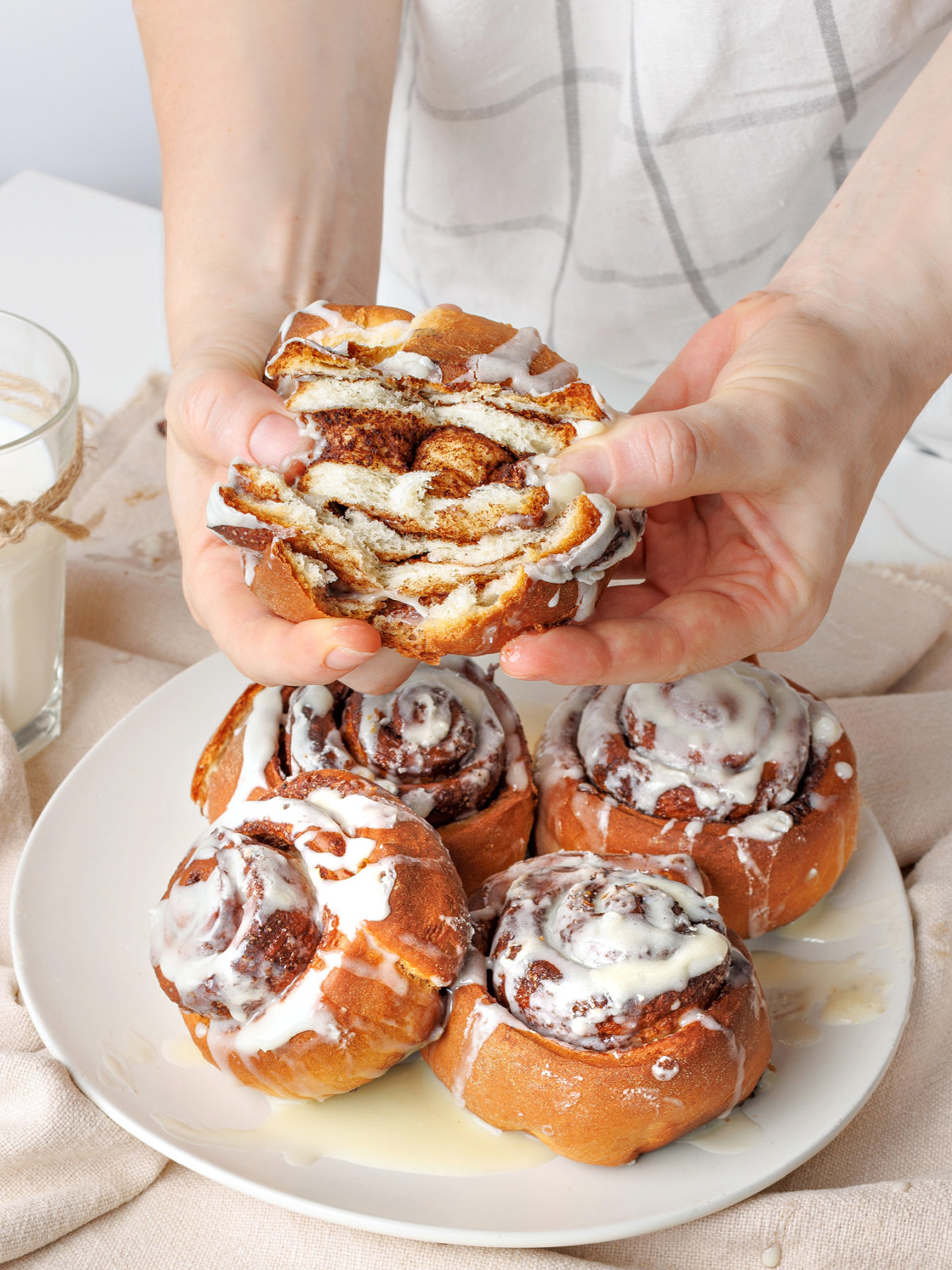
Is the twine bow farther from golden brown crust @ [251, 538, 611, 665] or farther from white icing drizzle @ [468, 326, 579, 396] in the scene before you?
white icing drizzle @ [468, 326, 579, 396]

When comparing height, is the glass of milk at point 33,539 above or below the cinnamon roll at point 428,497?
below

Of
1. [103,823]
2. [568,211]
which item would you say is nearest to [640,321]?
[568,211]

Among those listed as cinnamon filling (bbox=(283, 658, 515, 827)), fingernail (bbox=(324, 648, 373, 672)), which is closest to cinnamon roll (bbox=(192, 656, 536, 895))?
cinnamon filling (bbox=(283, 658, 515, 827))

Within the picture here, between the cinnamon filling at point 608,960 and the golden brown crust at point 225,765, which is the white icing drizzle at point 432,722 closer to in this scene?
the golden brown crust at point 225,765

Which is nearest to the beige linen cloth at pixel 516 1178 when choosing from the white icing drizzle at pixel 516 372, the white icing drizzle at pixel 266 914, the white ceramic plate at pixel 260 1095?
the white ceramic plate at pixel 260 1095

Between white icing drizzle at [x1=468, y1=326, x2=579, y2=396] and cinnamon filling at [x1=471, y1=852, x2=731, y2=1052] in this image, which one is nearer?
cinnamon filling at [x1=471, y1=852, x2=731, y2=1052]

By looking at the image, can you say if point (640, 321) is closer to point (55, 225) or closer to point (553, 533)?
point (553, 533)
